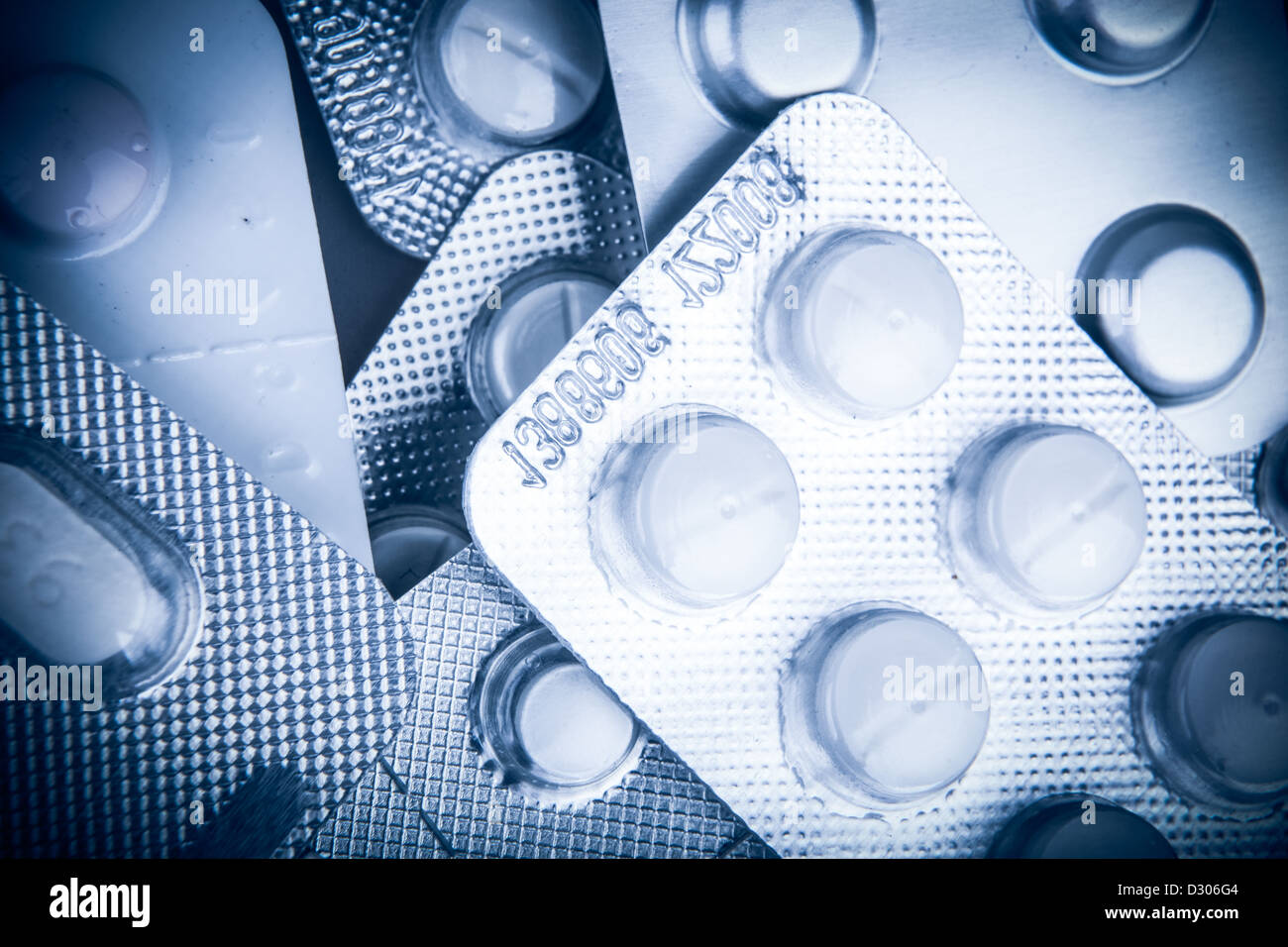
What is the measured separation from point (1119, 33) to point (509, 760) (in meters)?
0.78

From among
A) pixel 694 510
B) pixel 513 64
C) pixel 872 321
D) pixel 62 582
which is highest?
pixel 513 64

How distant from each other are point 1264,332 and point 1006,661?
400 mm

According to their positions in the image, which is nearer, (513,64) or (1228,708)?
(1228,708)

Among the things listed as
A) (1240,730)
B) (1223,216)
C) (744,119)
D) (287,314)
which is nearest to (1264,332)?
(1223,216)

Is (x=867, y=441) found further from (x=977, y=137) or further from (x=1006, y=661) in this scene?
(x=977, y=137)

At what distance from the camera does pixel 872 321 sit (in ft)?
1.96

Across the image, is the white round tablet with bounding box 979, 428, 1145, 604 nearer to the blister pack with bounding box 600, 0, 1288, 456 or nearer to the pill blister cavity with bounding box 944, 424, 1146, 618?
the pill blister cavity with bounding box 944, 424, 1146, 618

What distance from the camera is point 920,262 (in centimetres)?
61

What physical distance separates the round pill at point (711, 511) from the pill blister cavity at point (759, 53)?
0.97 feet

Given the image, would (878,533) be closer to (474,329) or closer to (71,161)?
(474,329)
